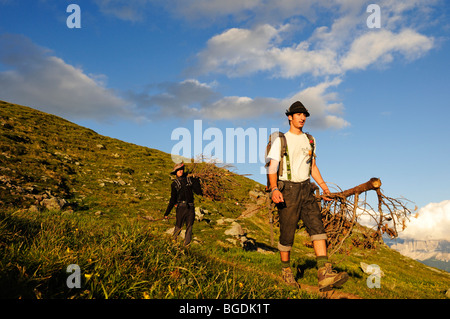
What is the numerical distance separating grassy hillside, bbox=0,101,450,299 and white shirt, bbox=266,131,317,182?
182 centimetres

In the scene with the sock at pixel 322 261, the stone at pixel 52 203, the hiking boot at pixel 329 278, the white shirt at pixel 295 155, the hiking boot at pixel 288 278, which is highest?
the white shirt at pixel 295 155

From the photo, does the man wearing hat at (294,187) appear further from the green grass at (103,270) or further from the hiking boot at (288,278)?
the green grass at (103,270)

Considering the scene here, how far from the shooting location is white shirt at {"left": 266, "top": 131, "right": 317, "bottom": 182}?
19.5ft

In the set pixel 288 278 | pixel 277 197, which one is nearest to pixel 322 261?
pixel 288 278

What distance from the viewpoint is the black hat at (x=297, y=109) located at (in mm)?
6098

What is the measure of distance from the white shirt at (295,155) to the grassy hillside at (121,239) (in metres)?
1.82

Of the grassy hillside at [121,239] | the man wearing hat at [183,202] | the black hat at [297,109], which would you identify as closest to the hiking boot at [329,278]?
the grassy hillside at [121,239]

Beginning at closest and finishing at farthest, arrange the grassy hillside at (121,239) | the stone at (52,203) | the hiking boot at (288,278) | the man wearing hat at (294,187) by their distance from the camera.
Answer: the grassy hillside at (121,239), the man wearing hat at (294,187), the hiking boot at (288,278), the stone at (52,203)

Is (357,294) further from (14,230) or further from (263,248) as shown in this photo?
(14,230)

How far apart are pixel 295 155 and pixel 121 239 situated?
375 centimetres

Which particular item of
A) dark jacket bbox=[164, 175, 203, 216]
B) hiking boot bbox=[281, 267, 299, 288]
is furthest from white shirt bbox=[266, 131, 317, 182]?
dark jacket bbox=[164, 175, 203, 216]

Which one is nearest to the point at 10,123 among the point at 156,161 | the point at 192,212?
the point at 156,161

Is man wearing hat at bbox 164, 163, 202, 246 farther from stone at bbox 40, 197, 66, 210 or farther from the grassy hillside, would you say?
stone at bbox 40, 197, 66, 210

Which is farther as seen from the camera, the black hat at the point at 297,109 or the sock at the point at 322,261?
the black hat at the point at 297,109
